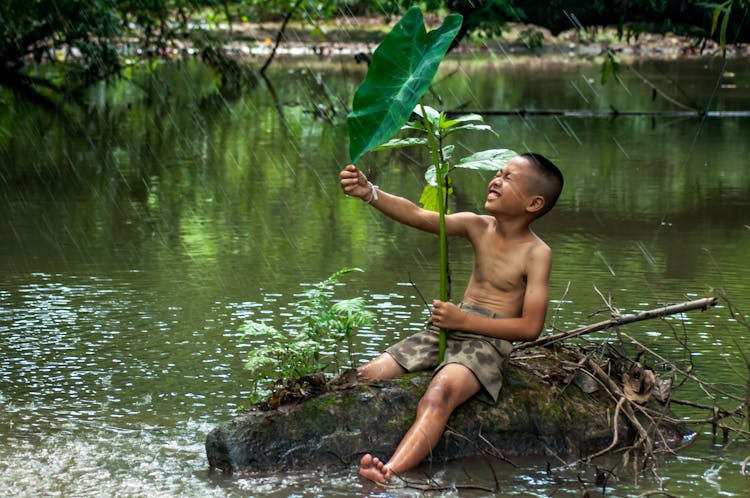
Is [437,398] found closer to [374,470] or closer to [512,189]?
[374,470]

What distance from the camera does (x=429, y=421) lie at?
482cm

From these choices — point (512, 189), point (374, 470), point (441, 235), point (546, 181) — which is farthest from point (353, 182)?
point (374, 470)

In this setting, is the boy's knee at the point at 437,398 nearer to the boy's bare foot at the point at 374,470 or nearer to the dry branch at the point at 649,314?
the boy's bare foot at the point at 374,470

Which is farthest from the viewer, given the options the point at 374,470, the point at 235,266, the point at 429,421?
the point at 235,266

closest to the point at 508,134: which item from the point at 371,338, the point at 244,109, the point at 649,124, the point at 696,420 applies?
the point at 649,124

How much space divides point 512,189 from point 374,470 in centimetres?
132

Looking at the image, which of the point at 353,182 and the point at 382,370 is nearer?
the point at 353,182

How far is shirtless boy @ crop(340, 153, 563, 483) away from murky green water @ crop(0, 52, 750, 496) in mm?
383

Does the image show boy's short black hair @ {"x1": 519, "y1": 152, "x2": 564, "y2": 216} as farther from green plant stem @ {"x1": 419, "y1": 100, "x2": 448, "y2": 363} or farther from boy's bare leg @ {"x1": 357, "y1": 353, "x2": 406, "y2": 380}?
Result: boy's bare leg @ {"x1": 357, "y1": 353, "x2": 406, "y2": 380}

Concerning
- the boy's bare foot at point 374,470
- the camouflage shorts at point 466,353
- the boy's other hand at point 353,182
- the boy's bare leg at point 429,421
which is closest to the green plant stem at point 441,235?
the camouflage shorts at point 466,353

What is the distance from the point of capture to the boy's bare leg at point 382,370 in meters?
5.22

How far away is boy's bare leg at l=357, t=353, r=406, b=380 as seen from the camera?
5219mm

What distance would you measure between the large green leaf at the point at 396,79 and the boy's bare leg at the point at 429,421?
3.08 ft

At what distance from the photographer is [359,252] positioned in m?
8.91
